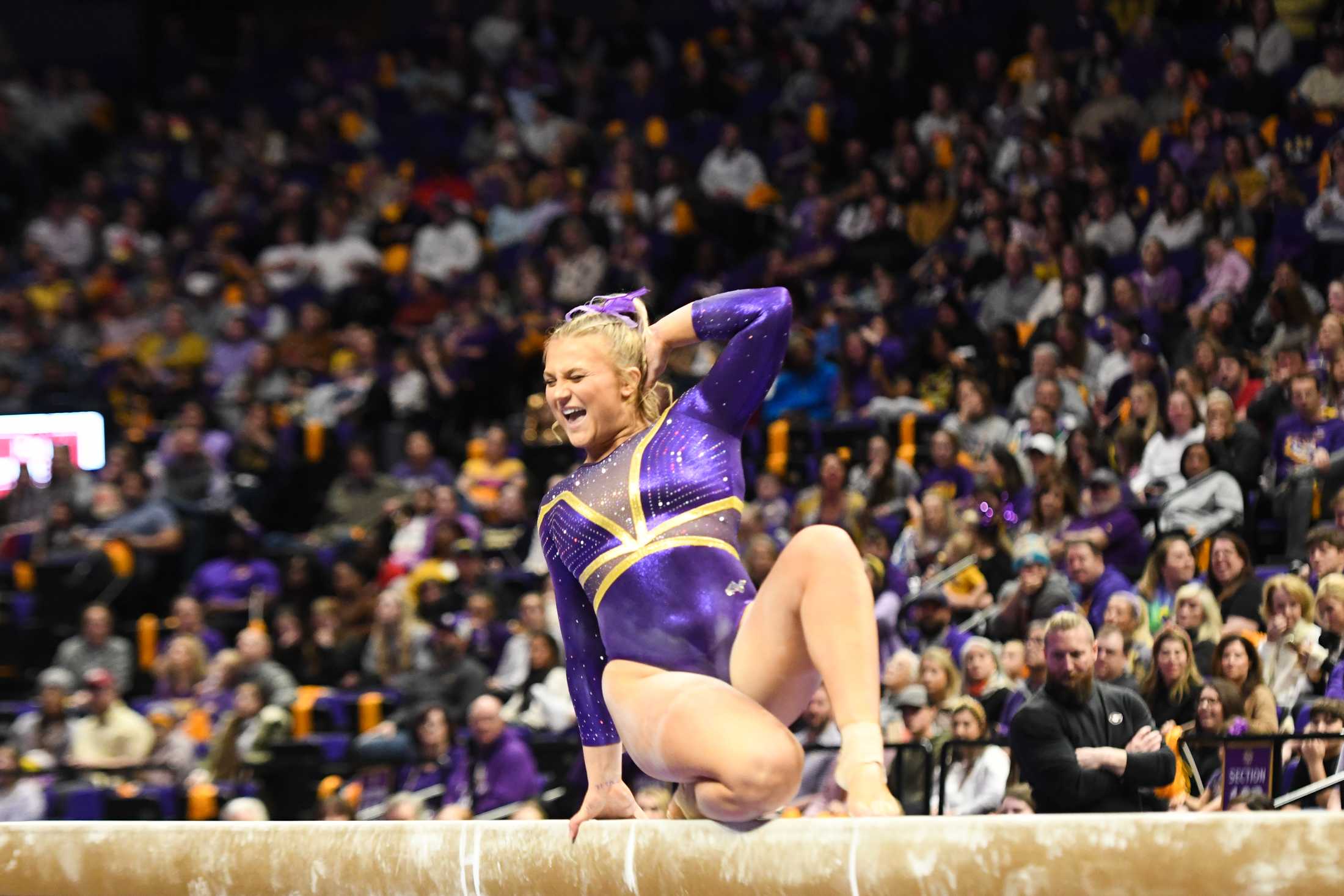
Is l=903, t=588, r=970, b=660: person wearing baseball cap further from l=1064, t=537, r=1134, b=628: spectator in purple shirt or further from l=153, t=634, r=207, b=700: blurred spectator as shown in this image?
l=153, t=634, r=207, b=700: blurred spectator

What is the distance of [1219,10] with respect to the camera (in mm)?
10289

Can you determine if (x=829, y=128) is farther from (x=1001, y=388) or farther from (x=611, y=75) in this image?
(x=1001, y=388)

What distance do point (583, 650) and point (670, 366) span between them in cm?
628

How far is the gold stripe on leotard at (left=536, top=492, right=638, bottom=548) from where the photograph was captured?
10.8ft

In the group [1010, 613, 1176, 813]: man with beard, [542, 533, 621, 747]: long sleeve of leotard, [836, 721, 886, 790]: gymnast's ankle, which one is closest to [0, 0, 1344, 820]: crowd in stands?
[1010, 613, 1176, 813]: man with beard

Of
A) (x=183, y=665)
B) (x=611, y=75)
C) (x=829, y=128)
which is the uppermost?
(x=611, y=75)

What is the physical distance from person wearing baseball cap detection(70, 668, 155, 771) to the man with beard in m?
5.14

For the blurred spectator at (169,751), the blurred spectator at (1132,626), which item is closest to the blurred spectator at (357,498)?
the blurred spectator at (169,751)

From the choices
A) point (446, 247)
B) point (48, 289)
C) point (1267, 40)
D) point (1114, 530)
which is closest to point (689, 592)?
point (1114, 530)

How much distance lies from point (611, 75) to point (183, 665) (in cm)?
635

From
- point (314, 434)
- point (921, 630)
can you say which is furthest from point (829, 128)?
point (921, 630)

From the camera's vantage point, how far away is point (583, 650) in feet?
11.5

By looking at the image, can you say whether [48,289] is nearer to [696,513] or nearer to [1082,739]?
[1082,739]

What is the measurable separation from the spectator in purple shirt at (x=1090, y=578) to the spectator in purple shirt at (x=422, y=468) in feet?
14.4
